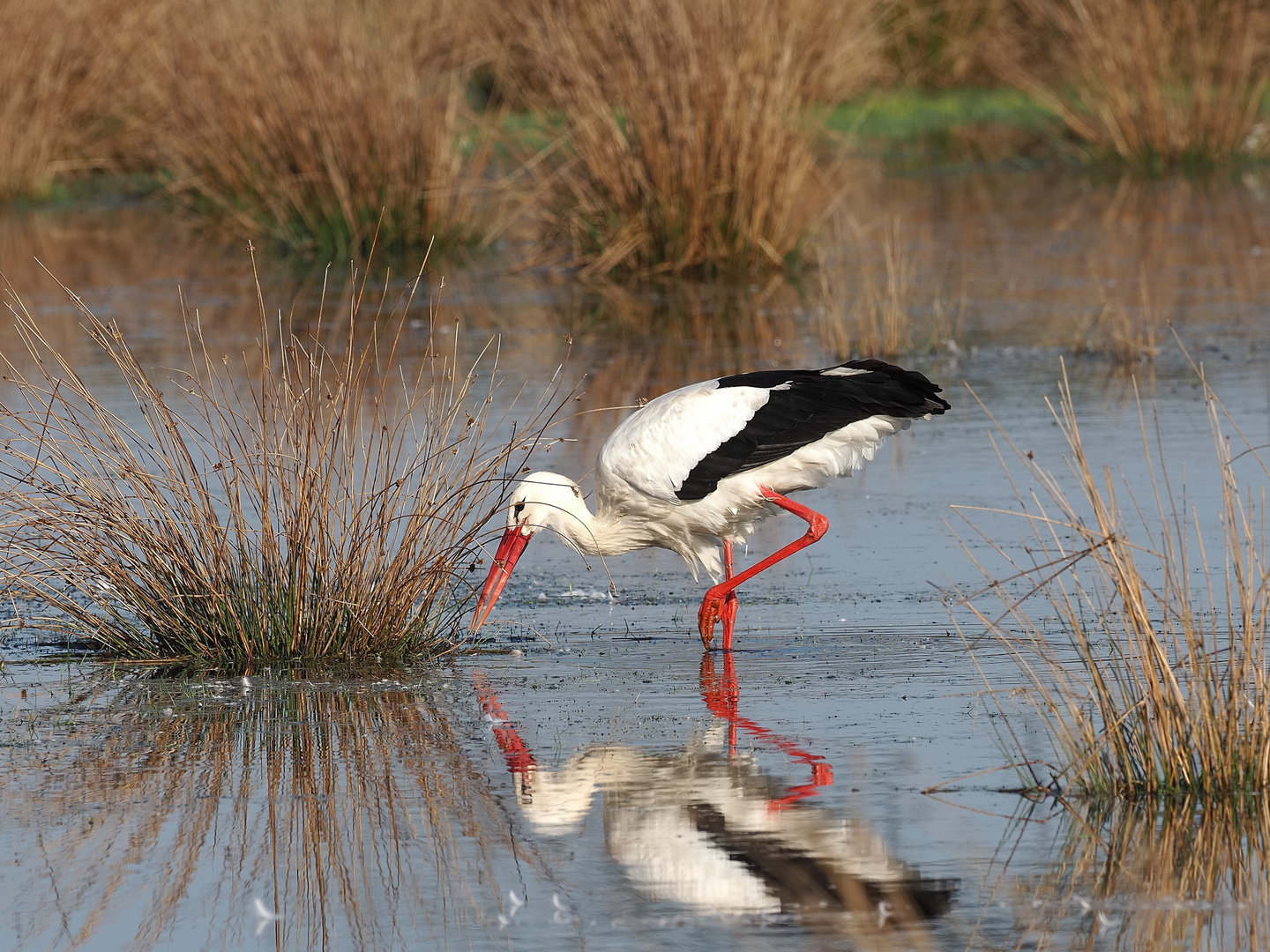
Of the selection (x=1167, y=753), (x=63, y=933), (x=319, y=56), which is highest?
(x=319, y=56)

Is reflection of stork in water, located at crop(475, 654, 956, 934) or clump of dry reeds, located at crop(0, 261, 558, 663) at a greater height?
clump of dry reeds, located at crop(0, 261, 558, 663)

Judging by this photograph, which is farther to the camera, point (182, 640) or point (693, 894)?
point (182, 640)

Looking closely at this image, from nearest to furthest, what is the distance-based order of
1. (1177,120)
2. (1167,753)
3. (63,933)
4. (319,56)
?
(63,933), (1167,753), (319,56), (1177,120)

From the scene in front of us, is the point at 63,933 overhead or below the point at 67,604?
below

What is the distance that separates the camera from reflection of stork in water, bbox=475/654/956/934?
183 inches

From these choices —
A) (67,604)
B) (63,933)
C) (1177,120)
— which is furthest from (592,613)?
(1177,120)

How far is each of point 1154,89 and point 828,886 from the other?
18153 mm

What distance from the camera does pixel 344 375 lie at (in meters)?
7.02

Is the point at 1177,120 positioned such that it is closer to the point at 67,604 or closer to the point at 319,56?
the point at 319,56

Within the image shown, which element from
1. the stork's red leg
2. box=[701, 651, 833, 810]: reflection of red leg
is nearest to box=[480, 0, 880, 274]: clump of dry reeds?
the stork's red leg

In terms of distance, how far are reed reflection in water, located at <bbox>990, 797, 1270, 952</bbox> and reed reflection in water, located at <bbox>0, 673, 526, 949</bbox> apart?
1309 millimetres

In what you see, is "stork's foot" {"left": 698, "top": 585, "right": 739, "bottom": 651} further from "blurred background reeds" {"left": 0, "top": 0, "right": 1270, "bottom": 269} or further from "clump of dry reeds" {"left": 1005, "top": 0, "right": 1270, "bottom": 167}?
"clump of dry reeds" {"left": 1005, "top": 0, "right": 1270, "bottom": 167}

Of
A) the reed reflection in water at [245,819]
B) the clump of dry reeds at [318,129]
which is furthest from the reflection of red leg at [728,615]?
the clump of dry reeds at [318,129]

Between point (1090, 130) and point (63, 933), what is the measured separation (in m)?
19.7
